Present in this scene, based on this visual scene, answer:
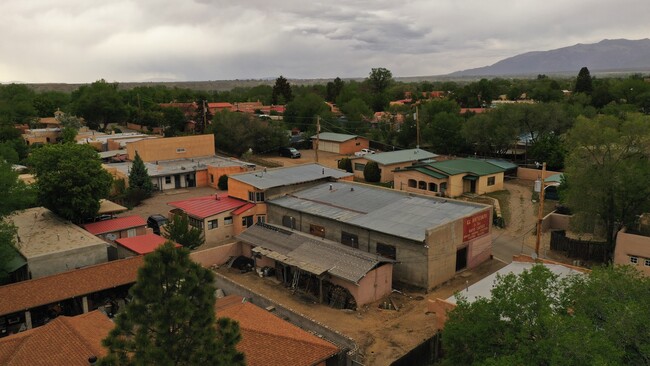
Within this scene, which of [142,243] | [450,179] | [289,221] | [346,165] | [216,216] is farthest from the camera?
[346,165]

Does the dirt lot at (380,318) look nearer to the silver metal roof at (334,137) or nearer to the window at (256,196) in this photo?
the window at (256,196)

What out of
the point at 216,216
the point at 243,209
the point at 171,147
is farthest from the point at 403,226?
the point at 171,147

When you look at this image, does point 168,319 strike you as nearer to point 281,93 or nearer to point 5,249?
point 5,249

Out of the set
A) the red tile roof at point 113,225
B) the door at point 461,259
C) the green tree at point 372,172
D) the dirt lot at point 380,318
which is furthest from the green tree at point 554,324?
the green tree at point 372,172

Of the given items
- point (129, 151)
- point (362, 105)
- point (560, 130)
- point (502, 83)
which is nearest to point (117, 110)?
point (129, 151)

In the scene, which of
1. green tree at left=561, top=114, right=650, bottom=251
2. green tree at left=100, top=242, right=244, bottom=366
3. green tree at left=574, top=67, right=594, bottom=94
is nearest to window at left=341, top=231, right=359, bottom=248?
green tree at left=561, top=114, right=650, bottom=251

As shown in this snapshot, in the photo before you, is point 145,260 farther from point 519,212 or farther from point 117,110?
point 117,110

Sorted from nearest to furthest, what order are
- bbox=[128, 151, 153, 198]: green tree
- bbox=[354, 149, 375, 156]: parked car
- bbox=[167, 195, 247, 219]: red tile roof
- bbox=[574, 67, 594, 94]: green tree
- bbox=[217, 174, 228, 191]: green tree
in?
bbox=[167, 195, 247, 219]: red tile roof < bbox=[128, 151, 153, 198]: green tree < bbox=[217, 174, 228, 191]: green tree < bbox=[354, 149, 375, 156]: parked car < bbox=[574, 67, 594, 94]: green tree

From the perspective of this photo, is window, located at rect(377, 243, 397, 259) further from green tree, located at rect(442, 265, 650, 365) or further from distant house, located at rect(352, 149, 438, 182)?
distant house, located at rect(352, 149, 438, 182)
